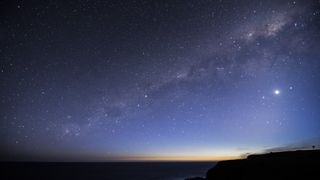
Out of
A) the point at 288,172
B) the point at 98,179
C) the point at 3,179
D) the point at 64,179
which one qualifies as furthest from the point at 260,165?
the point at 3,179

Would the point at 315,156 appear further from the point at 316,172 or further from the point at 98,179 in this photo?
the point at 98,179

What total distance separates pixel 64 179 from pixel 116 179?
20537mm

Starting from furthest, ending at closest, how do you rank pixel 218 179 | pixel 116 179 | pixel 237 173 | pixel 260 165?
pixel 116 179, pixel 218 179, pixel 237 173, pixel 260 165

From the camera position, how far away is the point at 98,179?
341 ft

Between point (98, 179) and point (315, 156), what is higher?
point (315, 156)

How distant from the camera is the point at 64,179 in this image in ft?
342

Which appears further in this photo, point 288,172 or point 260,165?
point 260,165

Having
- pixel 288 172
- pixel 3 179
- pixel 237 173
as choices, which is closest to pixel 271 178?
pixel 288 172

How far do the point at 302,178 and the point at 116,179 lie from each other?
95458 millimetres

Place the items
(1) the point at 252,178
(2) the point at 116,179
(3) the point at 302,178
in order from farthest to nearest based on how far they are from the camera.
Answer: (2) the point at 116,179 → (1) the point at 252,178 → (3) the point at 302,178

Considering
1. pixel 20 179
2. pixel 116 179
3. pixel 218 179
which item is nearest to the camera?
pixel 218 179

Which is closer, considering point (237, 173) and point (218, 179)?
point (237, 173)

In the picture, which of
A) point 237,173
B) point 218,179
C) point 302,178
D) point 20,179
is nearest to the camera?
point 302,178

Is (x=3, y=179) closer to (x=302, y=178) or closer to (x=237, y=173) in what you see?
(x=237, y=173)
